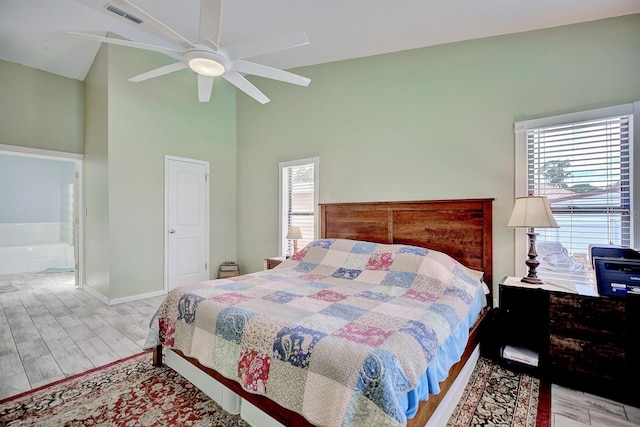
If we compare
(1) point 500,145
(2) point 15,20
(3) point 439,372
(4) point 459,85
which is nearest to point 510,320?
(3) point 439,372

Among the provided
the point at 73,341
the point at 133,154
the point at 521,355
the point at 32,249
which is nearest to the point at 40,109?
the point at 133,154

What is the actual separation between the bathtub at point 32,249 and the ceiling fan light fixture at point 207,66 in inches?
260

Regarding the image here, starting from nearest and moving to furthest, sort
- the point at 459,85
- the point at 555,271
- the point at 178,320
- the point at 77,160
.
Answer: the point at 178,320 < the point at 555,271 < the point at 459,85 < the point at 77,160

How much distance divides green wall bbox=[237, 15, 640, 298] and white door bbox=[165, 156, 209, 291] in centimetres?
123

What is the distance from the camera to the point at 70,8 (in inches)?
126

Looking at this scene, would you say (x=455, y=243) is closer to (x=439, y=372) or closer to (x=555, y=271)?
(x=555, y=271)

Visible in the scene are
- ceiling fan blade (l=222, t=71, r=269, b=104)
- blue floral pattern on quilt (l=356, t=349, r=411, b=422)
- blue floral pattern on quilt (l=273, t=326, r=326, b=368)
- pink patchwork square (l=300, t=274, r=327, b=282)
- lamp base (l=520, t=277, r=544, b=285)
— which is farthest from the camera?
pink patchwork square (l=300, t=274, r=327, b=282)

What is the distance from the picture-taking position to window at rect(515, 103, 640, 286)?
2.28 meters

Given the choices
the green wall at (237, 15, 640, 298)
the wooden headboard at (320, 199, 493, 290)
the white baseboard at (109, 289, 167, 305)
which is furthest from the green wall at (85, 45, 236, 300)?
the wooden headboard at (320, 199, 493, 290)

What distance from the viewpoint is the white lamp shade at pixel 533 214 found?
2.29m

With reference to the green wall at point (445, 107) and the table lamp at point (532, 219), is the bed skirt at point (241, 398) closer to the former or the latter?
the table lamp at point (532, 219)

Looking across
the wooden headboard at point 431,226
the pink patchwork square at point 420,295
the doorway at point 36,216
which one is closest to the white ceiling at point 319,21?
the wooden headboard at point 431,226

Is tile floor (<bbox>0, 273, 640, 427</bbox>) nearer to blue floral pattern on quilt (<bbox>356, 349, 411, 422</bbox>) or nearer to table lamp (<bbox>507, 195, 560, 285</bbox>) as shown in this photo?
table lamp (<bbox>507, 195, 560, 285</bbox>)

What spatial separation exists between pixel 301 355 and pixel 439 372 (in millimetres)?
749
